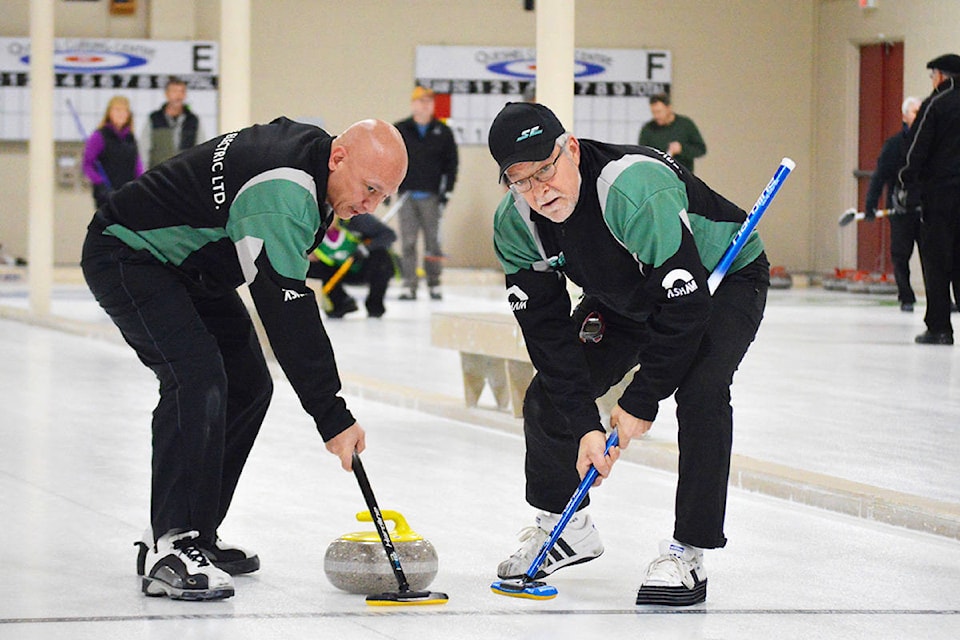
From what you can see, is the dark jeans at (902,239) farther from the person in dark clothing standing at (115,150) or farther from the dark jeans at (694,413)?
the dark jeans at (694,413)

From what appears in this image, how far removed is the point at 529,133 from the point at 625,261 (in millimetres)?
394

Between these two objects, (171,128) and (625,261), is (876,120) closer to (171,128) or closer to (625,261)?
(171,128)

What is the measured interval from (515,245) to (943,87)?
6.35 metres

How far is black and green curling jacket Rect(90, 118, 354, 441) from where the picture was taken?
131 inches

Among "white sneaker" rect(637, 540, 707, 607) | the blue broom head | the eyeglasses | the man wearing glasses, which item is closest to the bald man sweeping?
the eyeglasses

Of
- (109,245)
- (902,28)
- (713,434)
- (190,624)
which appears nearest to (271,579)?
(190,624)

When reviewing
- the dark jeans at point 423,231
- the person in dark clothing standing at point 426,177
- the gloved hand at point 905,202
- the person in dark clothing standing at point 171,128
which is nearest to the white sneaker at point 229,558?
the gloved hand at point 905,202

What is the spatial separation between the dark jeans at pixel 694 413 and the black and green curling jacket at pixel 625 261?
3.6 inches

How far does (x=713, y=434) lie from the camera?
3.53m

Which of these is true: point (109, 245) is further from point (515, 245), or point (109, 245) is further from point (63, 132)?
point (63, 132)

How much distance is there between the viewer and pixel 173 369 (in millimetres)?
3584

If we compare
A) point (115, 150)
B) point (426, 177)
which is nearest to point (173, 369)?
point (115, 150)

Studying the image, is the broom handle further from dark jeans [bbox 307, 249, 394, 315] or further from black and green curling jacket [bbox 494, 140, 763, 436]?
dark jeans [bbox 307, 249, 394, 315]

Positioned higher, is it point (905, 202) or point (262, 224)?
point (905, 202)
